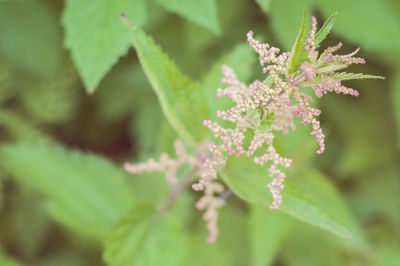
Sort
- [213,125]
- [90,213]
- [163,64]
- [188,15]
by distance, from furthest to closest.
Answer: [90,213] < [188,15] < [163,64] < [213,125]

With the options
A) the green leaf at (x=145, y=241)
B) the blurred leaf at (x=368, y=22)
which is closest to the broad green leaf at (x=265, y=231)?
the green leaf at (x=145, y=241)

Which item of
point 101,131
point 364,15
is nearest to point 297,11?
point 364,15

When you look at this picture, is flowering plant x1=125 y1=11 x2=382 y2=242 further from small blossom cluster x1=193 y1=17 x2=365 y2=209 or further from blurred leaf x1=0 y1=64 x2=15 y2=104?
blurred leaf x1=0 y1=64 x2=15 y2=104

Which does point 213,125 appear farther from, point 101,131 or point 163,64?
point 101,131

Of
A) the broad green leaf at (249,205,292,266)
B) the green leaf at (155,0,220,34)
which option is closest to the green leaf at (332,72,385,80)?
the green leaf at (155,0,220,34)

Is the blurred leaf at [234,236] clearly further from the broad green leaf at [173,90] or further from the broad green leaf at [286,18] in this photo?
the broad green leaf at [173,90]

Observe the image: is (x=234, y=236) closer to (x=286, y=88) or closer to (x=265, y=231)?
(x=265, y=231)

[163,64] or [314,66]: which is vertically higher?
[314,66]

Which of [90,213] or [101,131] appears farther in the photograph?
[101,131]
